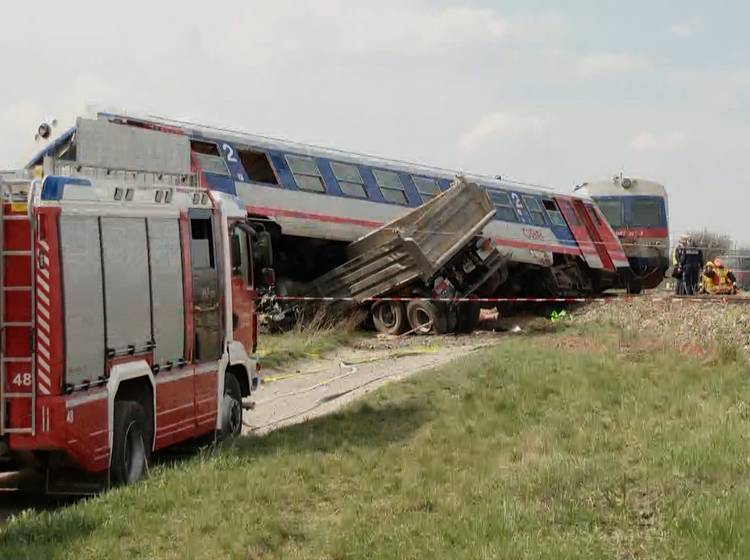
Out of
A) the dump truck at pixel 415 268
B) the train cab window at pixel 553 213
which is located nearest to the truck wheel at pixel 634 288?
the train cab window at pixel 553 213

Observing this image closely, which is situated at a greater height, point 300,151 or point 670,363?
point 300,151

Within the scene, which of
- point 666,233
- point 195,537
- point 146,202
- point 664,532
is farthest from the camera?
point 666,233

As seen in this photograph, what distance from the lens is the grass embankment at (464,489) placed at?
653 centimetres

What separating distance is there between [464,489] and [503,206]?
19.7m

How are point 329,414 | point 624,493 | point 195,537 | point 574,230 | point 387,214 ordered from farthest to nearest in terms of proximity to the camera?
point 574,230 < point 387,214 < point 329,414 < point 624,493 < point 195,537

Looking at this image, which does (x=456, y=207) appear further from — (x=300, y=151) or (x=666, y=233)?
(x=666, y=233)

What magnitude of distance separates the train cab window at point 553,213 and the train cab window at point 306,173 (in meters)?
8.27

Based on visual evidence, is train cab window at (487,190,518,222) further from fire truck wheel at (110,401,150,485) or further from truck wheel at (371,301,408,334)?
fire truck wheel at (110,401,150,485)

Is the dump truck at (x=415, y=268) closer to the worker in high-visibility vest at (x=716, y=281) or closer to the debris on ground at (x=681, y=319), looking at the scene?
the debris on ground at (x=681, y=319)

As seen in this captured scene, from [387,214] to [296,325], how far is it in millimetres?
3679

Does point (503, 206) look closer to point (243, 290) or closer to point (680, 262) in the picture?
point (680, 262)

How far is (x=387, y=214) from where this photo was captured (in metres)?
24.2

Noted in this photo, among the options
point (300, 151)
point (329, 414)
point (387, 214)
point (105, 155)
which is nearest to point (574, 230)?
point (387, 214)

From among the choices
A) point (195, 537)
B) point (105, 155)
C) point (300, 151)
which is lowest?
point (195, 537)
